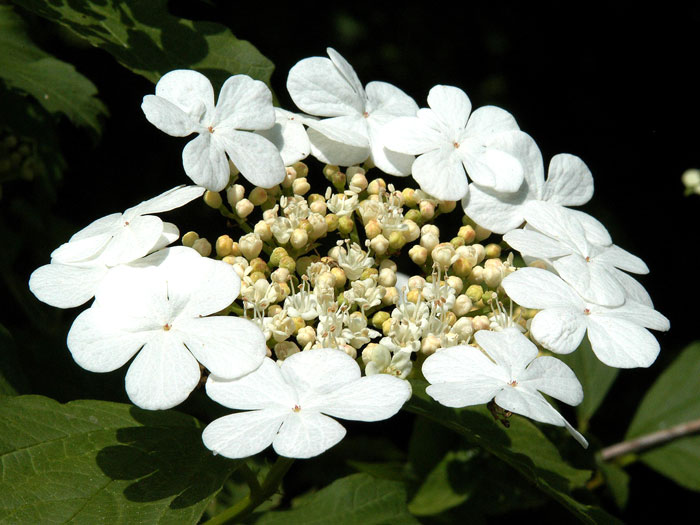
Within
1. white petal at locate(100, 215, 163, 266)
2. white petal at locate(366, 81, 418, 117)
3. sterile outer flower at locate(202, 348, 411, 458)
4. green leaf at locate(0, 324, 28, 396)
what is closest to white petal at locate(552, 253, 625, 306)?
sterile outer flower at locate(202, 348, 411, 458)

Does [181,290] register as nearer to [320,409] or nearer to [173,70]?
[320,409]

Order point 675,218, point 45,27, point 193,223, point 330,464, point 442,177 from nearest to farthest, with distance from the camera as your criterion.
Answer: point 442,177 → point 45,27 → point 330,464 → point 193,223 → point 675,218

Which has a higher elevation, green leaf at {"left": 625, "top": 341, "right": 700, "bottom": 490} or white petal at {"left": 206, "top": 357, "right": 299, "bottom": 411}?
white petal at {"left": 206, "top": 357, "right": 299, "bottom": 411}

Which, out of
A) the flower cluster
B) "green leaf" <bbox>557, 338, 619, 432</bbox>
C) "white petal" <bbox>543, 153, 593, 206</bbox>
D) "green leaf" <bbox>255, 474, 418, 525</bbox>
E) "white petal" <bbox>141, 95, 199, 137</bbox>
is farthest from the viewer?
"green leaf" <bbox>557, 338, 619, 432</bbox>

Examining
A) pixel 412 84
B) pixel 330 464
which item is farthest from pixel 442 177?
pixel 412 84

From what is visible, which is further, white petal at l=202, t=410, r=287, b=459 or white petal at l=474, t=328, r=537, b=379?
white petal at l=474, t=328, r=537, b=379

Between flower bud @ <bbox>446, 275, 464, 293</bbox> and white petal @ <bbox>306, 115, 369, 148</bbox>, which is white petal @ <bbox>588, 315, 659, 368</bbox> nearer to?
flower bud @ <bbox>446, 275, 464, 293</bbox>

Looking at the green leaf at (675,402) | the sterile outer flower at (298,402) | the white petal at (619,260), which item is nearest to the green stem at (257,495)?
the sterile outer flower at (298,402)

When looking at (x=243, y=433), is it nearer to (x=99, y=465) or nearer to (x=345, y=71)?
(x=99, y=465)
